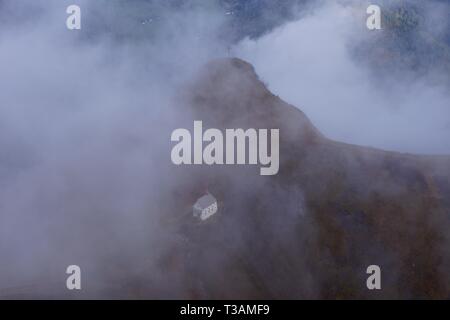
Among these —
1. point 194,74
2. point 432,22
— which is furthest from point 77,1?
point 432,22

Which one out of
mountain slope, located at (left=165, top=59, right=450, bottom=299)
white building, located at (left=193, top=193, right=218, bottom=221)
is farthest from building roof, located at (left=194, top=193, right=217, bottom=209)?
mountain slope, located at (left=165, top=59, right=450, bottom=299)

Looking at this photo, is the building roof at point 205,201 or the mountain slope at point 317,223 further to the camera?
the building roof at point 205,201

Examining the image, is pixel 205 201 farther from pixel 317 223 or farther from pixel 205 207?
pixel 317 223

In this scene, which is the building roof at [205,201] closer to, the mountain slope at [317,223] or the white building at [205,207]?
the white building at [205,207]

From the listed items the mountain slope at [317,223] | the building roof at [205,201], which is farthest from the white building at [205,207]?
the mountain slope at [317,223]

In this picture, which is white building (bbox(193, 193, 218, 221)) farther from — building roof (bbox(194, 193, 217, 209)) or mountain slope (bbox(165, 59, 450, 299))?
mountain slope (bbox(165, 59, 450, 299))

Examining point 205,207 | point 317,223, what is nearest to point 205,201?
point 205,207

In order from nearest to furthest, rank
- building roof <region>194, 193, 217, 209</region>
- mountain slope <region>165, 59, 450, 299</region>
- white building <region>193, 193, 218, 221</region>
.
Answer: mountain slope <region>165, 59, 450, 299</region> < white building <region>193, 193, 218, 221</region> < building roof <region>194, 193, 217, 209</region>
